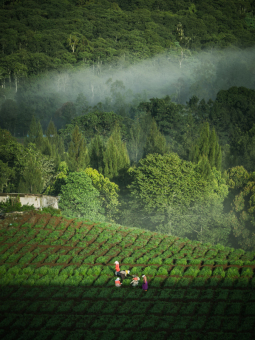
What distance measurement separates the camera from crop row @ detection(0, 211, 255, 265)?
79.4ft

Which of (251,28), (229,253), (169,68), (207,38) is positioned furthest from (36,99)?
(251,28)

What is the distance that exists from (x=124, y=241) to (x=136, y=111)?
7518cm

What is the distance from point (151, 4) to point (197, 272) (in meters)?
179

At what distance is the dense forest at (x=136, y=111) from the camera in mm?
39781

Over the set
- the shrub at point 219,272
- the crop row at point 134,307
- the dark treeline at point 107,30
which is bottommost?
the shrub at point 219,272

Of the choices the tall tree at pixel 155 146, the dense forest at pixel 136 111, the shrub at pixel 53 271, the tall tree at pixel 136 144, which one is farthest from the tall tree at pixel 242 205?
the shrub at pixel 53 271

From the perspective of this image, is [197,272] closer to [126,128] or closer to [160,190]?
[160,190]

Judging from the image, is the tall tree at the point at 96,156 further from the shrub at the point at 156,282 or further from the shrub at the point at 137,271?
the shrub at the point at 156,282

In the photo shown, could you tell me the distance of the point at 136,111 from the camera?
9938 cm

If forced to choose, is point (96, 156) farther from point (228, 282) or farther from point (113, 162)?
point (228, 282)

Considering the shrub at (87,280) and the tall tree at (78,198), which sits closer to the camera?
the shrub at (87,280)

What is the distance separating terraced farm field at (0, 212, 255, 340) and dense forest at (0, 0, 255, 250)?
10950mm

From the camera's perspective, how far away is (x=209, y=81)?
127062 mm

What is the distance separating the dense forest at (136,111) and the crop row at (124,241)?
838cm
